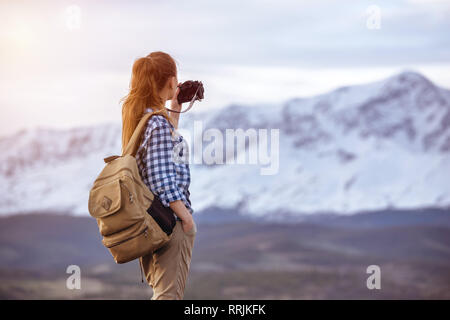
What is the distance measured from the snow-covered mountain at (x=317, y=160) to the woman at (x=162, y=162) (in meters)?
19.7

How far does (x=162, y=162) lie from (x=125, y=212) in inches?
7.6

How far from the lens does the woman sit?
7.09ft

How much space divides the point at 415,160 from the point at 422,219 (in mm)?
2221

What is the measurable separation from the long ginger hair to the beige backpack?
159mm

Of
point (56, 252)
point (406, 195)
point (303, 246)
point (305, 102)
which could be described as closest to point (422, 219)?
point (406, 195)

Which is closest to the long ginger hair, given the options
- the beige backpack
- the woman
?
the woman

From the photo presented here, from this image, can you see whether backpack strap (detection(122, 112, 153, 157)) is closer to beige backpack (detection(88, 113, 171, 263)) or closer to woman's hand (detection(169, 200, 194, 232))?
beige backpack (detection(88, 113, 171, 263))

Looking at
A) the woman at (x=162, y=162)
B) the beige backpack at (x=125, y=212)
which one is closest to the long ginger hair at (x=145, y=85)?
the woman at (x=162, y=162)

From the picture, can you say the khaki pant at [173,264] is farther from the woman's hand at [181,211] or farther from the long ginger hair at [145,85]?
the long ginger hair at [145,85]

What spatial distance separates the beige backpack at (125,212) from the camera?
2.11 metres

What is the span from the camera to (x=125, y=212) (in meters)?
2.11

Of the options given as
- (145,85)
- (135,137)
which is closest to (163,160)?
(135,137)

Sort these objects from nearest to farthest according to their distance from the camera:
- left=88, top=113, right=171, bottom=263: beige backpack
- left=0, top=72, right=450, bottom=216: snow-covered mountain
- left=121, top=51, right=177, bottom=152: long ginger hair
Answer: left=88, top=113, right=171, bottom=263: beige backpack
left=121, top=51, right=177, bottom=152: long ginger hair
left=0, top=72, right=450, bottom=216: snow-covered mountain
